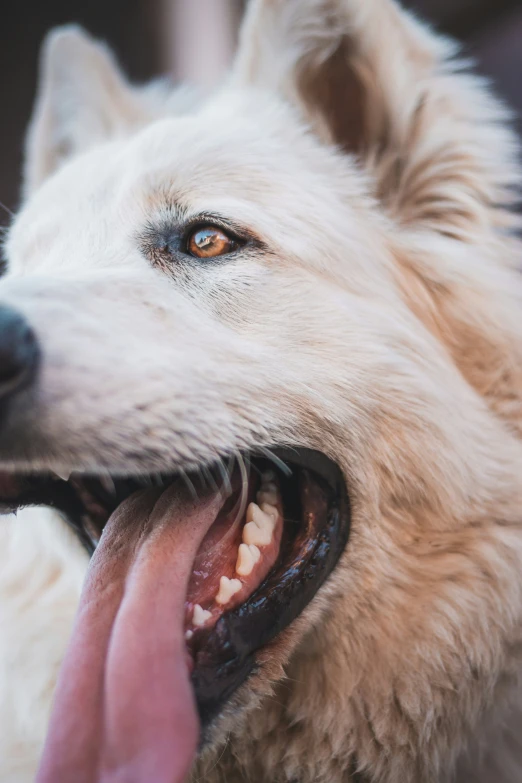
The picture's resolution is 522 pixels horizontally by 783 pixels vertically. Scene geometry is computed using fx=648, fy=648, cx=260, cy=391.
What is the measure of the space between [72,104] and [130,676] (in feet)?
5.10

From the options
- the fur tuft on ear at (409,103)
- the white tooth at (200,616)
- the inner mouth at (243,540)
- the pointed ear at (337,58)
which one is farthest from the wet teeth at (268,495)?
the pointed ear at (337,58)

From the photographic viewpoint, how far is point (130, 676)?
2.98ft

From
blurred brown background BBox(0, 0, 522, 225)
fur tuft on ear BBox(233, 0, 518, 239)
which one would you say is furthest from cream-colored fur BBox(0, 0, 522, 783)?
blurred brown background BBox(0, 0, 522, 225)

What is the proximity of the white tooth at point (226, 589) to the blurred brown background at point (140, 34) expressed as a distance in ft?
7.77

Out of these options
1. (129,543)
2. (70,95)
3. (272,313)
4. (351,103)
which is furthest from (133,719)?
(70,95)

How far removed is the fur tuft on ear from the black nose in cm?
86

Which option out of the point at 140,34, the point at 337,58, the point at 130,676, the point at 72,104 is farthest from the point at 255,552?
the point at 140,34

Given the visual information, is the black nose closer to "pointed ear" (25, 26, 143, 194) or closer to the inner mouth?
the inner mouth

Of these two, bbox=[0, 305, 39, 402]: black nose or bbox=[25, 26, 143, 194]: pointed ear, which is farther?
bbox=[25, 26, 143, 194]: pointed ear

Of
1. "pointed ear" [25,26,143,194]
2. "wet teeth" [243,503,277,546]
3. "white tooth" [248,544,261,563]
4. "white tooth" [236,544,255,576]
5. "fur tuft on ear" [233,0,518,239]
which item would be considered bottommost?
"white tooth" [236,544,255,576]

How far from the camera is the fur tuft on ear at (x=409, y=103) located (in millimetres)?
1331

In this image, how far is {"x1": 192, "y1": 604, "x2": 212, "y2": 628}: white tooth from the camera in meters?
0.98

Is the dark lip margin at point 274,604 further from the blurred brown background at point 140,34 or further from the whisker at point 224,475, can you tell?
the blurred brown background at point 140,34

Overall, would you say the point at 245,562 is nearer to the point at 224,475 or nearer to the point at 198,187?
the point at 224,475
